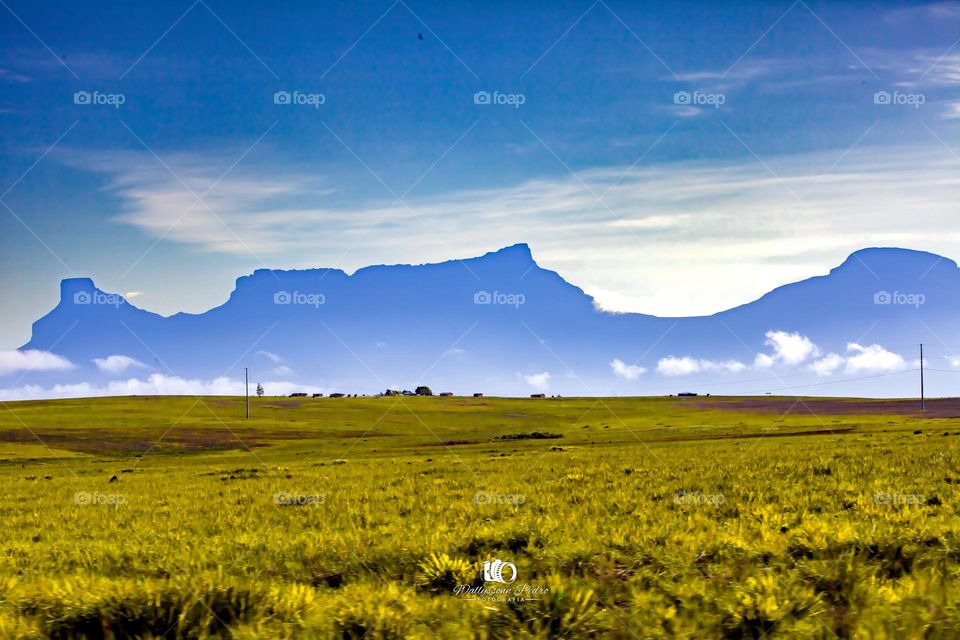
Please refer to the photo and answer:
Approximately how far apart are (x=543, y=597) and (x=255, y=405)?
7792 inches

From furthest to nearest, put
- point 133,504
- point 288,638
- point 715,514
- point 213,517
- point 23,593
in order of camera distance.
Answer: point 133,504 → point 213,517 → point 715,514 → point 23,593 → point 288,638

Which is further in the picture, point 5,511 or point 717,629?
point 5,511

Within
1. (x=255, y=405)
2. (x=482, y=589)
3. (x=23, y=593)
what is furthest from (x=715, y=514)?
(x=255, y=405)

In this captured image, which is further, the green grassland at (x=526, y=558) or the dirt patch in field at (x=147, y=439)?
the dirt patch in field at (x=147, y=439)

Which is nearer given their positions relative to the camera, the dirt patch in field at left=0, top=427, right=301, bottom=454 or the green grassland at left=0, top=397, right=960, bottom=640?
the green grassland at left=0, top=397, right=960, bottom=640

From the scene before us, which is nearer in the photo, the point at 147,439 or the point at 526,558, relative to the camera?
the point at 526,558

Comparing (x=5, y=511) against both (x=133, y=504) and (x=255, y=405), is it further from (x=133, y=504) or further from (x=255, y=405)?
(x=255, y=405)

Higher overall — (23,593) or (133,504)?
(23,593)

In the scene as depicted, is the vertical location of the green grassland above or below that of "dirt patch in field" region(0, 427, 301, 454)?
above

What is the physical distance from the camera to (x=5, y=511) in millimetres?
21797

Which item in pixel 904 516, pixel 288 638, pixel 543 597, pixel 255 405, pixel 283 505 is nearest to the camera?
pixel 288 638

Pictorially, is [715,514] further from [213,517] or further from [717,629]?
[213,517]

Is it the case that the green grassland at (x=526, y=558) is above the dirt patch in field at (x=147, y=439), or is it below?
above

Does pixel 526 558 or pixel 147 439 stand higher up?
pixel 526 558
